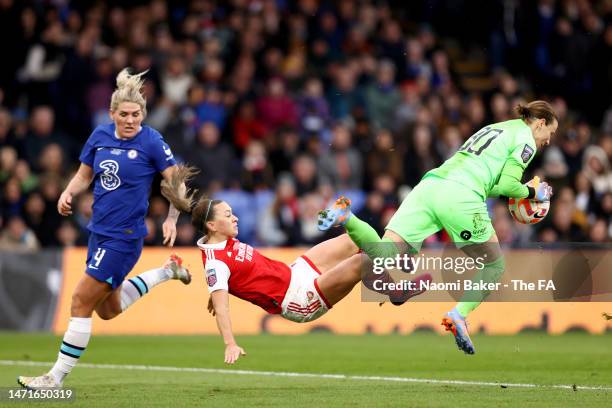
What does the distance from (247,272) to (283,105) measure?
34.3ft

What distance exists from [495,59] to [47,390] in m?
16.0

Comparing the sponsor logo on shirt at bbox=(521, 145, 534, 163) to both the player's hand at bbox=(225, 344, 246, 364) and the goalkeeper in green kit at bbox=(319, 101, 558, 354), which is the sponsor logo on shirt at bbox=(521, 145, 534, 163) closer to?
the goalkeeper in green kit at bbox=(319, 101, 558, 354)

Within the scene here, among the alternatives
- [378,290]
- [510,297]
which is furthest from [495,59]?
[378,290]

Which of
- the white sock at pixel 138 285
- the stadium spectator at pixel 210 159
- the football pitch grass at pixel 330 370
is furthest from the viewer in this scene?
the stadium spectator at pixel 210 159

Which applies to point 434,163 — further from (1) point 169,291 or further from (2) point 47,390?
(2) point 47,390

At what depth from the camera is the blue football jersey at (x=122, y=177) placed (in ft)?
35.3

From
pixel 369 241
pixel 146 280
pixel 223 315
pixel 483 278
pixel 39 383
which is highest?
pixel 369 241

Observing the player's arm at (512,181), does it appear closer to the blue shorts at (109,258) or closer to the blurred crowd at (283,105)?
the blue shorts at (109,258)

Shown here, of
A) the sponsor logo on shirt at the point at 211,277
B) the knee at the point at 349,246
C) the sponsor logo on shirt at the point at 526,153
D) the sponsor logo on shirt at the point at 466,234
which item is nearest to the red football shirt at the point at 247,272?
the sponsor logo on shirt at the point at 211,277

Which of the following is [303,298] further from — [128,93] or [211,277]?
[128,93]

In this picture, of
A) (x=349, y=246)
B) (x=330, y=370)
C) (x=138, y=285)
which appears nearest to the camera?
(x=349, y=246)

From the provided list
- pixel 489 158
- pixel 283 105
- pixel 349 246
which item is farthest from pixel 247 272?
pixel 283 105

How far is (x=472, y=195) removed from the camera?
428 inches

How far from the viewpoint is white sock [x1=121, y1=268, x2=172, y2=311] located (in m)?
11.7
